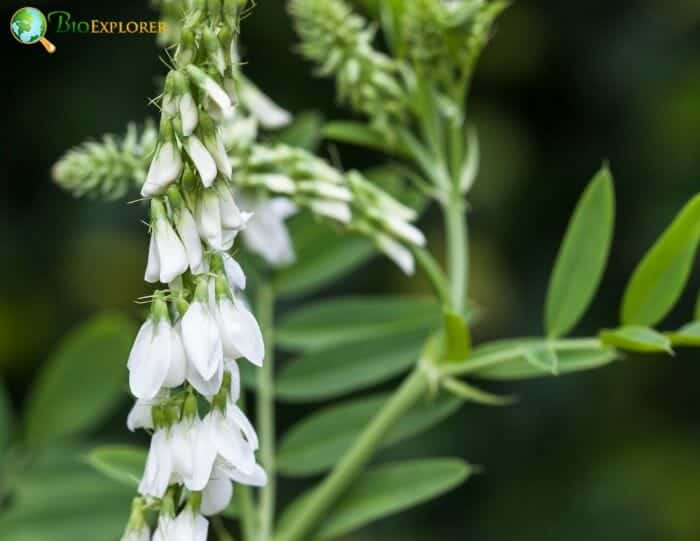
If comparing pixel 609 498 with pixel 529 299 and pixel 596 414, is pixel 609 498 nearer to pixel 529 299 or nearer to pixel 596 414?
pixel 596 414

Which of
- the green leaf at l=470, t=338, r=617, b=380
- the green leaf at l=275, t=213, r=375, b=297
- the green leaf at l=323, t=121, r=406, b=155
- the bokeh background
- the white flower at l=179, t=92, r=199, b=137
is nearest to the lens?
the white flower at l=179, t=92, r=199, b=137

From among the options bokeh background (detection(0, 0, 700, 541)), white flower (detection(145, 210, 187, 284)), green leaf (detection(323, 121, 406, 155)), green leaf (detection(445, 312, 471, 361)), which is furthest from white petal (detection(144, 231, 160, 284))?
bokeh background (detection(0, 0, 700, 541))

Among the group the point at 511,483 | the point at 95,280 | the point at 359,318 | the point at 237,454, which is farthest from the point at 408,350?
the point at 95,280

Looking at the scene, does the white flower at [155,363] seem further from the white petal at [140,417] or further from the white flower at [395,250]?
the white flower at [395,250]

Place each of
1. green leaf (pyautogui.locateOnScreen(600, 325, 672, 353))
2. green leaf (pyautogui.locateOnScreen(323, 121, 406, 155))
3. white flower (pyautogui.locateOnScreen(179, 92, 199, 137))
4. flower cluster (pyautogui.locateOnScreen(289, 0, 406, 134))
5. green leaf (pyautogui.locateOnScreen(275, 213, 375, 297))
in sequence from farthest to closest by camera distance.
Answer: green leaf (pyautogui.locateOnScreen(275, 213, 375, 297)), green leaf (pyautogui.locateOnScreen(323, 121, 406, 155)), flower cluster (pyautogui.locateOnScreen(289, 0, 406, 134)), green leaf (pyautogui.locateOnScreen(600, 325, 672, 353)), white flower (pyautogui.locateOnScreen(179, 92, 199, 137))

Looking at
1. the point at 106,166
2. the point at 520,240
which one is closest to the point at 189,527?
the point at 106,166

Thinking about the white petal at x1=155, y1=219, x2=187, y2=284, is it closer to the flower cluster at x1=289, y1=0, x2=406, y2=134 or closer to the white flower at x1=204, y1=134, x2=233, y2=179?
the white flower at x1=204, y1=134, x2=233, y2=179
